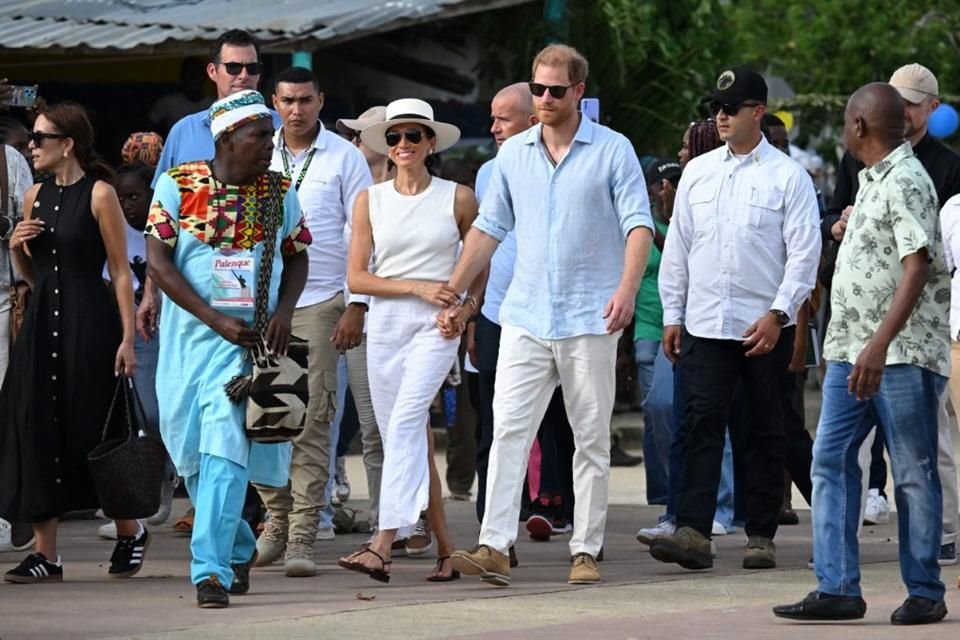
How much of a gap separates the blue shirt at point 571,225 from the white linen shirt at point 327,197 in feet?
3.14

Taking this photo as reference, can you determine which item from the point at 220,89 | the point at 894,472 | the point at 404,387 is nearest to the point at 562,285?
the point at 404,387

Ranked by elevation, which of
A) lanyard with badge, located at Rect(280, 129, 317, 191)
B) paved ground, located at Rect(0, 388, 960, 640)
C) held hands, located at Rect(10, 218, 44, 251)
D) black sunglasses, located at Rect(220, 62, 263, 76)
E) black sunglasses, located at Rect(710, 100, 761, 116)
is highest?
black sunglasses, located at Rect(220, 62, 263, 76)

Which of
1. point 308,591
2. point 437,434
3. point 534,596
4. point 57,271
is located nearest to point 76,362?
point 57,271

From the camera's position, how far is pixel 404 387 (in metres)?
9.31

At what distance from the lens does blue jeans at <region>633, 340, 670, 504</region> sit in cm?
1176

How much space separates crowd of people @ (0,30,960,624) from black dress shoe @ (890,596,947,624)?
0.03 ft

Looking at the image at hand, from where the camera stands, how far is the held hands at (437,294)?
930cm

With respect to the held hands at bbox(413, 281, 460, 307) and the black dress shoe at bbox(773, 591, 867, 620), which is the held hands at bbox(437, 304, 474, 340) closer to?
the held hands at bbox(413, 281, 460, 307)

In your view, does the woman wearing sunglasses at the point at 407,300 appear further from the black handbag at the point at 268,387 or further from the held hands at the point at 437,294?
the black handbag at the point at 268,387

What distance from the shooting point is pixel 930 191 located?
8.01 metres

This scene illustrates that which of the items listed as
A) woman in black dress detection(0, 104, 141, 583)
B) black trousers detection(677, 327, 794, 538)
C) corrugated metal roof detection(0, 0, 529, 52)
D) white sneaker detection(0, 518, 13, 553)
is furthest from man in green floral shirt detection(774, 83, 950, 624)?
corrugated metal roof detection(0, 0, 529, 52)

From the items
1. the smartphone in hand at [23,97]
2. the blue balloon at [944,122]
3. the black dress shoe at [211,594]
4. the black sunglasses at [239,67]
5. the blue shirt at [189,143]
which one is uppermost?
the blue balloon at [944,122]

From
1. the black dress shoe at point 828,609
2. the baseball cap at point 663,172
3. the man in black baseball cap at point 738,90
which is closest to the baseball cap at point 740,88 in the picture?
the man in black baseball cap at point 738,90

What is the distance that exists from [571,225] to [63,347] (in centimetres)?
222
